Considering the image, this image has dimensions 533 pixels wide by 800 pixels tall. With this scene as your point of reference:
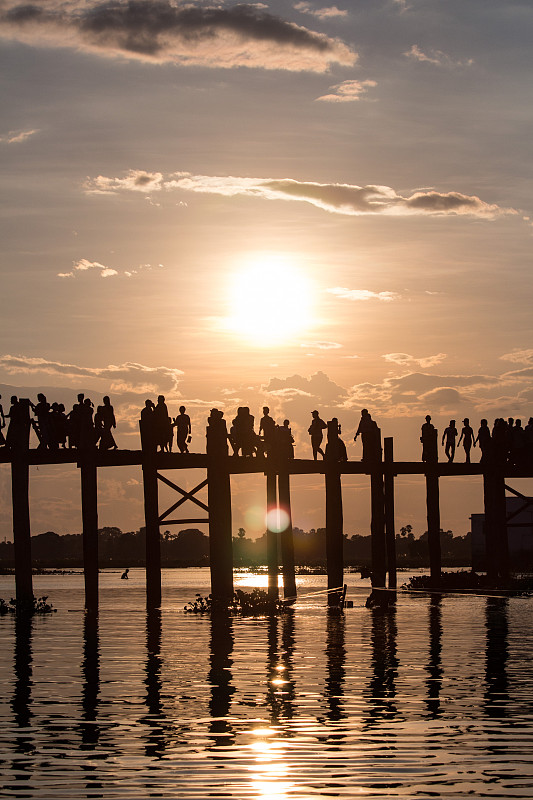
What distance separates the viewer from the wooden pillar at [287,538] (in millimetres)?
34625

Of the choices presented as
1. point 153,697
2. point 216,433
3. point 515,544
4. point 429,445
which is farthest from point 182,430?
point 515,544

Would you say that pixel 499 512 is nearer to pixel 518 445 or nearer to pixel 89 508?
pixel 518 445

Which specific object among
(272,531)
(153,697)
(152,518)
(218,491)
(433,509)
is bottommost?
(153,697)

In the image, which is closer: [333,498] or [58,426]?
[58,426]

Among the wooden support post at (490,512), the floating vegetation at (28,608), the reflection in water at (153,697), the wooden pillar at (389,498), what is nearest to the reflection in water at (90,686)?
the reflection in water at (153,697)

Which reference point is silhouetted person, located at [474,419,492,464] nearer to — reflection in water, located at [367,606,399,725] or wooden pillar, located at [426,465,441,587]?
wooden pillar, located at [426,465,441,587]

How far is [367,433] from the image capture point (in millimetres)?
34594

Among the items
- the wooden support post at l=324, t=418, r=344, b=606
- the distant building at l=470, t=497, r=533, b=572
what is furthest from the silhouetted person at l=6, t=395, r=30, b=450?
the distant building at l=470, t=497, r=533, b=572

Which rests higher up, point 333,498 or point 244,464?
point 244,464

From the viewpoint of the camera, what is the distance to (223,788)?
33.4ft

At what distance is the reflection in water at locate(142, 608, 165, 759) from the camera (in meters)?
12.1

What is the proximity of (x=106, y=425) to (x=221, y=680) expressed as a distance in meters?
13.3

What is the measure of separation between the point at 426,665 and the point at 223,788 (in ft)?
30.5

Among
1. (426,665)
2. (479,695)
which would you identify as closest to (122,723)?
(479,695)
